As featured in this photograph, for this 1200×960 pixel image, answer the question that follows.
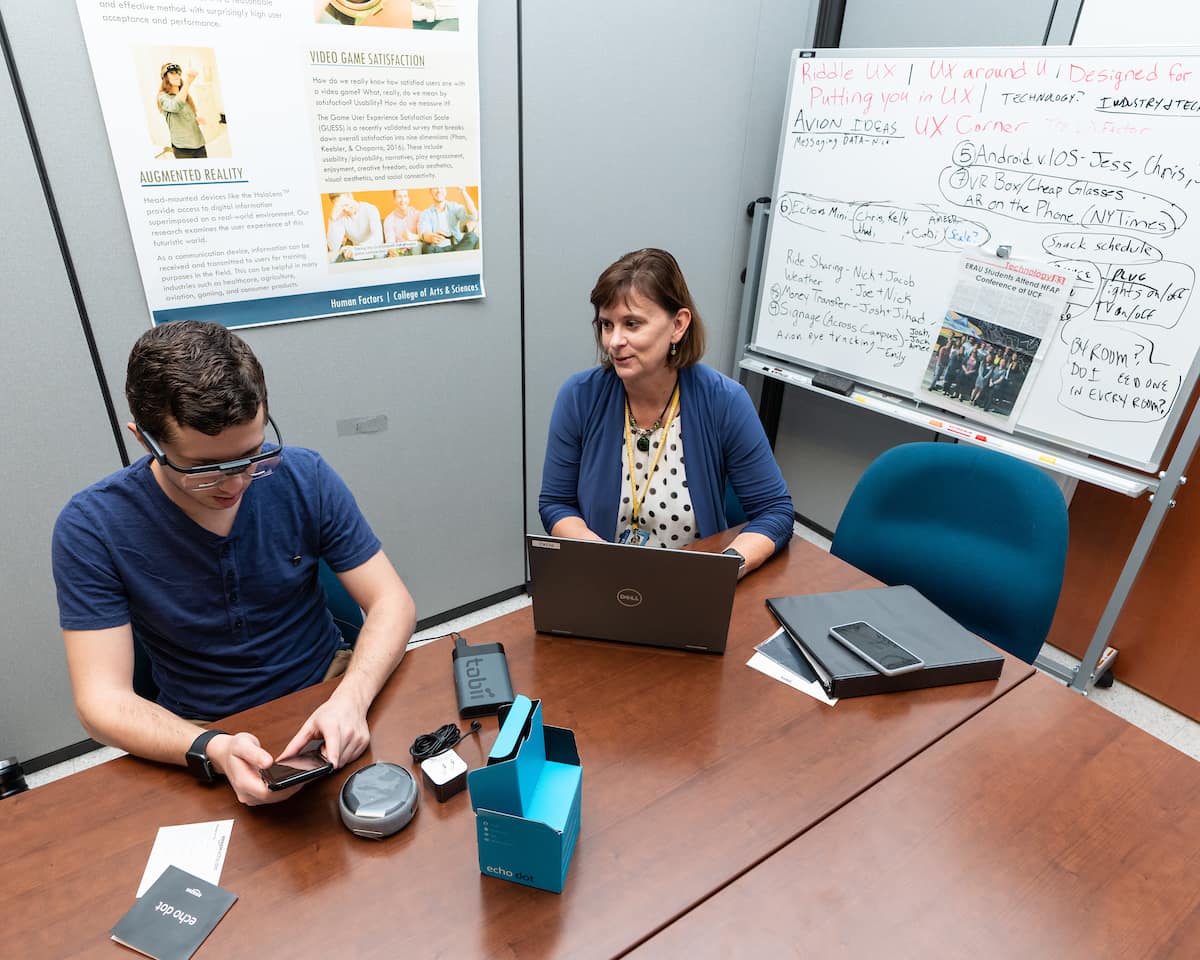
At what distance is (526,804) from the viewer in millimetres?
923

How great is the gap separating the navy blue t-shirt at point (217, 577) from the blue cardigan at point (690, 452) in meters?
0.60

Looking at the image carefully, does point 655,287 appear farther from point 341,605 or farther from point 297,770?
point 297,770

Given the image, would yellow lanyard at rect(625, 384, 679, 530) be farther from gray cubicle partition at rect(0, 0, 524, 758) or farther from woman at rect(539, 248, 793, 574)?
gray cubicle partition at rect(0, 0, 524, 758)

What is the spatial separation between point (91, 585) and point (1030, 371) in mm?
2447

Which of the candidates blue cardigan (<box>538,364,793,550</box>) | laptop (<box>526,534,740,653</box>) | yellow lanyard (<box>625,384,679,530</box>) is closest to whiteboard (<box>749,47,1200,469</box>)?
blue cardigan (<box>538,364,793,550</box>)

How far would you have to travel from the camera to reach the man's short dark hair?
1089mm

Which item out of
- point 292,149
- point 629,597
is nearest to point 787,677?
point 629,597

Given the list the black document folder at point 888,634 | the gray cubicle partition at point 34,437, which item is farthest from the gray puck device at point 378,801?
the gray cubicle partition at point 34,437

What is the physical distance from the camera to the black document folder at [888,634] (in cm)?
126

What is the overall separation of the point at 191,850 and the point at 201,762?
12cm

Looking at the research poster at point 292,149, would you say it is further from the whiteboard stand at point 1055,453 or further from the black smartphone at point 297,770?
the black smartphone at point 297,770

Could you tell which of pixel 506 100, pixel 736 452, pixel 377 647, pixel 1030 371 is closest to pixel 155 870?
pixel 377 647

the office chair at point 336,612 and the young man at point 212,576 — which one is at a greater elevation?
the young man at point 212,576

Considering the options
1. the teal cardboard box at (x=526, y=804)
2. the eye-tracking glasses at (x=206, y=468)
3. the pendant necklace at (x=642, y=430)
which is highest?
the eye-tracking glasses at (x=206, y=468)
